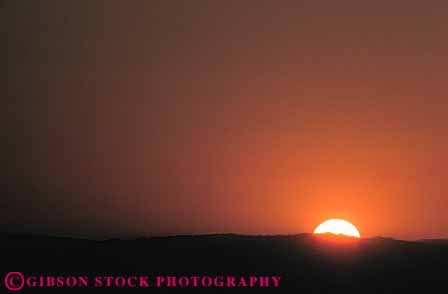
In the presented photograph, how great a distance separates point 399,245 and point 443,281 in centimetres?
89

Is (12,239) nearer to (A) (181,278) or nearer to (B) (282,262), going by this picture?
(A) (181,278)

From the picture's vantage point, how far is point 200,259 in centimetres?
563

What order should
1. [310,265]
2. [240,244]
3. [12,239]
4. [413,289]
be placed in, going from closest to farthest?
[413,289]
[310,265]
[240,244]
[12,239]

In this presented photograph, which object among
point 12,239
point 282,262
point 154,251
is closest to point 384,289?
point 282,262

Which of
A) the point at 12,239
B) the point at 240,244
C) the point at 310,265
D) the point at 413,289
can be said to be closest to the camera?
the point at 413,289

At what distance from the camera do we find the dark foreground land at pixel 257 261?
519cm

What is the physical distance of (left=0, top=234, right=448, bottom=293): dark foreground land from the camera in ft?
17.0
